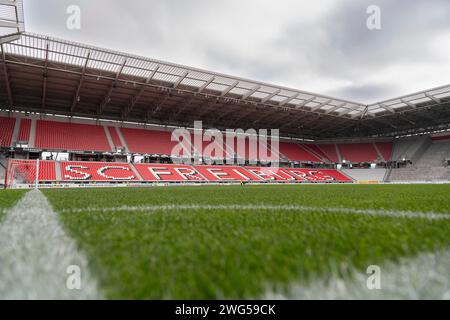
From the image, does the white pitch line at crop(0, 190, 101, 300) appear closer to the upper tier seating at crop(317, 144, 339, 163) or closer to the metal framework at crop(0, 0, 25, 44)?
the metal framework at crop(0, 0, 25, 44)

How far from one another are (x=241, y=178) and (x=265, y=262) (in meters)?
27.3

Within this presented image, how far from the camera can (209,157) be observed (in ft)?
101

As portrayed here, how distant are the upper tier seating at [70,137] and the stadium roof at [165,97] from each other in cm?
150

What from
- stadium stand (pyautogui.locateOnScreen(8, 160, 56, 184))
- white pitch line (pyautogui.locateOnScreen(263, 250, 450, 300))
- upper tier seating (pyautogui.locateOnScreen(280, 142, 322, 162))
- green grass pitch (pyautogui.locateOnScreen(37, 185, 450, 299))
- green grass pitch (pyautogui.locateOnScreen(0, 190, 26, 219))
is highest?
upper tier seating (pyautogui.locateOnScreen(280, 142, 322, 162))

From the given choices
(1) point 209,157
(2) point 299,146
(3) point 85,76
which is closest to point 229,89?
(1) point 209,157

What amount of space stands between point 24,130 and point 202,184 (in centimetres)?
1710

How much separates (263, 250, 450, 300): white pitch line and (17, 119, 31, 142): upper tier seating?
28772 mm

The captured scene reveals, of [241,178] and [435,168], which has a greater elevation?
[435,168]

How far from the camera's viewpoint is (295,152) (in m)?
39.4

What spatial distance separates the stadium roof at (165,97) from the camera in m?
18.2

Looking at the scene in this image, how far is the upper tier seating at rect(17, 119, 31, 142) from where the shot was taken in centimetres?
2345

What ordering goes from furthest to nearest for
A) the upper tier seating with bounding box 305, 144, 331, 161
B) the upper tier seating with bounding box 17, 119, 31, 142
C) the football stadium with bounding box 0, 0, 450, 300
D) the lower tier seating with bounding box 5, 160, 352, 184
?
the upper tier seating with bounding box 305, 144, 331, 161
the upper tier seating with bounding box 17, 119, 31, 142
the lower tier seating with bounding box 5, 160, 352, 184
the football stadium with bounding box 0, 0, 450, 300

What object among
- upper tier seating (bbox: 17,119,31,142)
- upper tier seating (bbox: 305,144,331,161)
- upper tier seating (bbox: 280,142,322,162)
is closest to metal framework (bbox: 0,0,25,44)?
upper tier seating (bbox: 17,119,31,142)
